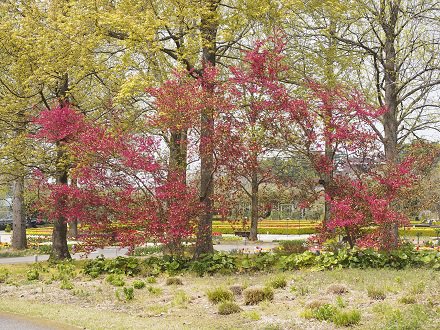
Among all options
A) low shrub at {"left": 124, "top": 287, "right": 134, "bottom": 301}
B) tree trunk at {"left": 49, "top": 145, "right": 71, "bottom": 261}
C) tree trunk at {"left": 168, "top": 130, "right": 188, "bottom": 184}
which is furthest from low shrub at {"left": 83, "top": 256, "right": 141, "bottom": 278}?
tree trunk at {"left": 49, "top": 145, "right": 71, "bottom": 261}

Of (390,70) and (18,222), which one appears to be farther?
(18,222)

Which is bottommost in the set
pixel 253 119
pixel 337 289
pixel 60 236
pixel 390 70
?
pixel 337 289

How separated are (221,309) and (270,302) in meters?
1.02

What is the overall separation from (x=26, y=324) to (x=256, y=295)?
3.84 meters

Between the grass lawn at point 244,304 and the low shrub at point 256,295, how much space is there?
6.5 inches

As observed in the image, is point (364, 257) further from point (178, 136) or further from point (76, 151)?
point (76, 151)

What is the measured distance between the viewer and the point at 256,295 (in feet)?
33.0

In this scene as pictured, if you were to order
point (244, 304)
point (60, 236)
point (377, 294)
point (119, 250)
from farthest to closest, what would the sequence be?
1. point (119, 250)
2. point (60, 236)
3. point (244, 304)
4. point (377, 294)

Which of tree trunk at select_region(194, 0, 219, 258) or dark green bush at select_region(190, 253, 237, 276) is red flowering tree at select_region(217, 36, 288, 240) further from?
dark green bush at select_region(190, 253, 237, 276)

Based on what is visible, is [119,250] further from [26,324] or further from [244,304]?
[26,324]

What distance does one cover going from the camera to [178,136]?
56.4ft

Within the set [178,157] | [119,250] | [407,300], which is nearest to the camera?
[407,300]

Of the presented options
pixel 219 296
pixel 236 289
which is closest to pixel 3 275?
pixel 236 289

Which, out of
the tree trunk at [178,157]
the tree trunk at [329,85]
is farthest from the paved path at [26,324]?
the tree trunk at [329,85]
